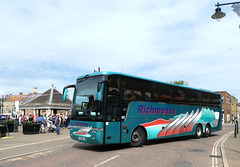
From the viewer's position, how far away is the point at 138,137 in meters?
10.7

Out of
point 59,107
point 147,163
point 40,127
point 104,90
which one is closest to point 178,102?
point 104,90

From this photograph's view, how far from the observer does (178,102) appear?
43.7 ft

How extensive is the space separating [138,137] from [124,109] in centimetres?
175

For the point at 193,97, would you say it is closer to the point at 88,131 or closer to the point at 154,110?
the point at 154,110

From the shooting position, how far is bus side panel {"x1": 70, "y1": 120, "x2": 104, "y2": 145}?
8945mm

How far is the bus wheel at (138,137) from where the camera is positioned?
10.4 meters

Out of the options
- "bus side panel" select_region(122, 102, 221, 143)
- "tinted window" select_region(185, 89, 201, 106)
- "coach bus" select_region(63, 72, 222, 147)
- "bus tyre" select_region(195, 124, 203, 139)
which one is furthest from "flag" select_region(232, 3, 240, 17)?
"bus tyre" select_region(195, 124, 203, 139)

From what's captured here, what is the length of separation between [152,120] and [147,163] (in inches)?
172

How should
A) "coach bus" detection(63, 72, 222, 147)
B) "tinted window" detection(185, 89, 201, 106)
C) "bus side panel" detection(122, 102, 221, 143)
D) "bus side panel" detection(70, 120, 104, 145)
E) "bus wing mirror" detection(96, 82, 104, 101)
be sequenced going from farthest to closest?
"tinted window" detection(185, 89, 201, 106), "bus side panel" detection(122, 102, 221, 143), "coach bus" detection(63, 72, 222, 147), "bus side panel" detection(70, 120, 104, 145), "bus wing mirror" detection(96, 82, 104, 101)

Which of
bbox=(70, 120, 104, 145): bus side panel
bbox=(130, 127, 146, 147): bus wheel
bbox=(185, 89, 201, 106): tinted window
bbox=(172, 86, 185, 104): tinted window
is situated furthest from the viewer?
bbox=(185, 89, 201, 106): tinted window

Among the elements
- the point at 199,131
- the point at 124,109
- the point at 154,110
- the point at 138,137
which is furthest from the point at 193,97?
the point at 124,109

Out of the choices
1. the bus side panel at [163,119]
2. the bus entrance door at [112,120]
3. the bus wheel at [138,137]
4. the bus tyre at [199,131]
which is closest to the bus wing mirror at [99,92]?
the bus entrance door at [112,120]

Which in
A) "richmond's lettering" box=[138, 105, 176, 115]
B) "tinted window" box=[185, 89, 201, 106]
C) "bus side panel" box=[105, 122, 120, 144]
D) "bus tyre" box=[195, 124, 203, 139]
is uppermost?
"tinted window" box=[185, 89, 201, 106]

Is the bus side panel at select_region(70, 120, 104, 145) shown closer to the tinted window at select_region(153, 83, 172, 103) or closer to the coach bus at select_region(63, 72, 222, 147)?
the coach bus at select_region(63, 72, 222, 147)
